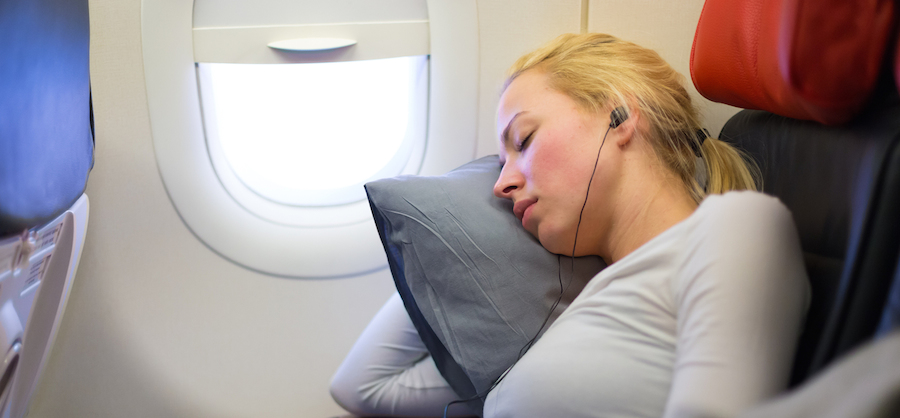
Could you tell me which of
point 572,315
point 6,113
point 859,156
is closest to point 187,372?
point 6,113

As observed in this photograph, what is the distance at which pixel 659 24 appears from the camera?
122 cm

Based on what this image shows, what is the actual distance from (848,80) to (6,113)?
950mm

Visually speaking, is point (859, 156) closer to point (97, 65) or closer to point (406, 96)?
point (406, 96)

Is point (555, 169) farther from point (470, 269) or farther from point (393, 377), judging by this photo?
point (393, 377)

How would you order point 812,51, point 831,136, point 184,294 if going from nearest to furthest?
Result: 1. point 812,51
2. point 831,136
3. point 184,294

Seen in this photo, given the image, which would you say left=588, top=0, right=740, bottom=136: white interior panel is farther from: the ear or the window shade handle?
the window shade handle

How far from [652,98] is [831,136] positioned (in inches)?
11.9

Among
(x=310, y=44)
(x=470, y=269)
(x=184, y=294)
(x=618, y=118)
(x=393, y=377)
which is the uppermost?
(x=310, y=44)

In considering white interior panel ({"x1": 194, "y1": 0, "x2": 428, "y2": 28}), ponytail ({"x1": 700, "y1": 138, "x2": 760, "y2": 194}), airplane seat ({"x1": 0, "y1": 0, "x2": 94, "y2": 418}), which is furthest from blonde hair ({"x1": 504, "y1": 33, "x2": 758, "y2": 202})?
airplane seat ({"x1": 0, "y1": 0, "x2": 94, "y2": 418})

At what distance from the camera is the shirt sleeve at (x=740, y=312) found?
525 millimetres

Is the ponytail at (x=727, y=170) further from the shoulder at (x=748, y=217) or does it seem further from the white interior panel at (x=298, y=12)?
the white interior panel at (x=298, y=12)

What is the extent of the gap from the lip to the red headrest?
0.36 meters

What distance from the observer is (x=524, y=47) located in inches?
50.7

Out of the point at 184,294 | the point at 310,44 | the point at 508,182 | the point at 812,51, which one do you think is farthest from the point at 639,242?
the point at 184,294
